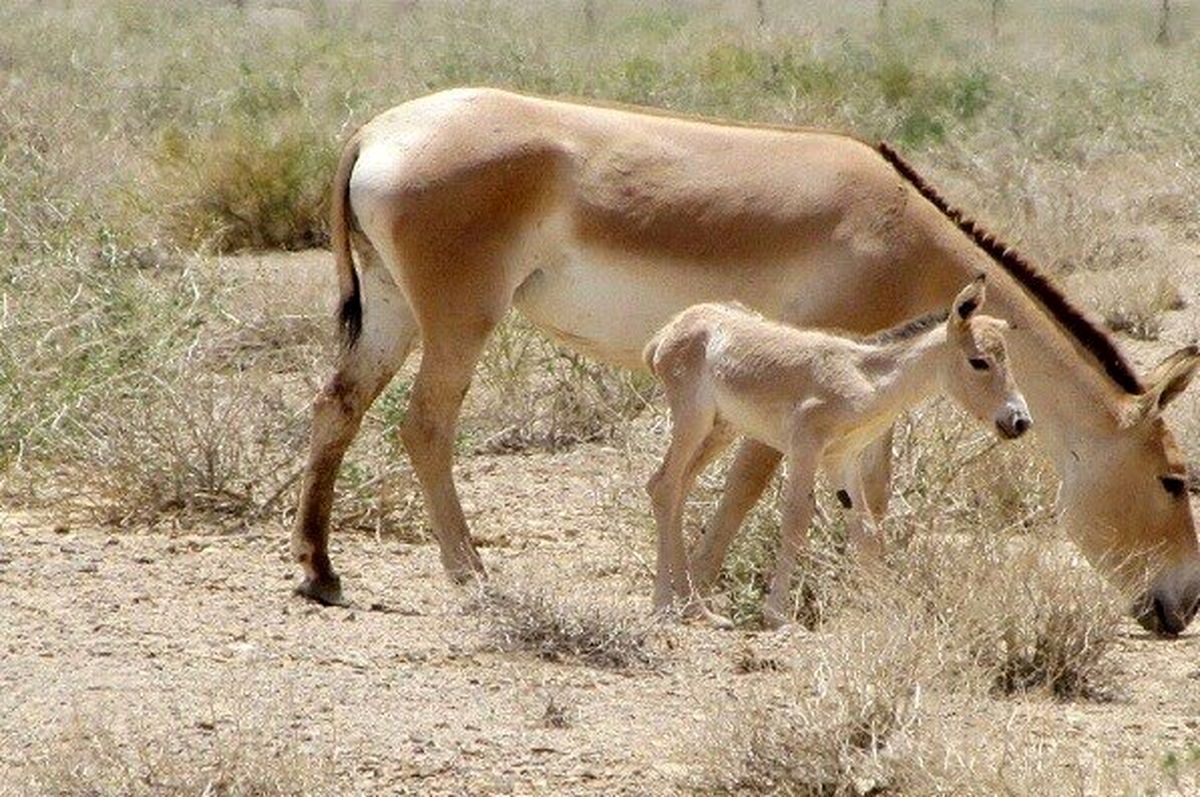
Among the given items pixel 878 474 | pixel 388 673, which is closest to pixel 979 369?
pixel 878 474

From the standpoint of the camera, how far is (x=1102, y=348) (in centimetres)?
928

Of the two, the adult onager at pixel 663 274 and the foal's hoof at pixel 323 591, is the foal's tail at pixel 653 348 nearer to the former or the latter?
the adult onager at pixel 663 274

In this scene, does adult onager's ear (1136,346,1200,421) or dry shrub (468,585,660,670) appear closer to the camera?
dry shrub (468,585,660,670)

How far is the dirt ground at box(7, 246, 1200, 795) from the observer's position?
22.5 ft

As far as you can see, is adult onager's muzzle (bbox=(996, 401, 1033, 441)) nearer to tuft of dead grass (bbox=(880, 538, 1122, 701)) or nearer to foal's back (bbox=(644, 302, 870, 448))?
tuft of dead grass (bbox=(880, 538, 1122, 701))

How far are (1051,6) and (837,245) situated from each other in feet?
228

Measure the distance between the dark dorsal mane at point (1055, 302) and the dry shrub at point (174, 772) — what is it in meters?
3.95

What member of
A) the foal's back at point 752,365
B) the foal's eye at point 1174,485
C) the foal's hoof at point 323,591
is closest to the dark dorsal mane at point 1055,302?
the foal's eye at point 1174,485

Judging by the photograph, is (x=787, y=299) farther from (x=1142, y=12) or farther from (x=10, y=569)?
(x=1142, y=12)

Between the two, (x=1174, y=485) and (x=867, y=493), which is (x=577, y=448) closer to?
(x=867, y=493)

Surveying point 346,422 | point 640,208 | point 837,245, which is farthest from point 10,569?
point 837,245

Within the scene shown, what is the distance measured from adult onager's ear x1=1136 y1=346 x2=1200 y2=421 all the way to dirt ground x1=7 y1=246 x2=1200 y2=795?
2.85ft

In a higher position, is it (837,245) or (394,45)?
(837,245)

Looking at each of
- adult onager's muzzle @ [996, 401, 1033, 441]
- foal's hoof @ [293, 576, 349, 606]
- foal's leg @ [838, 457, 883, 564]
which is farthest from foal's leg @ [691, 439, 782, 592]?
foal's hoof @ [293, 576, 349, 606]
